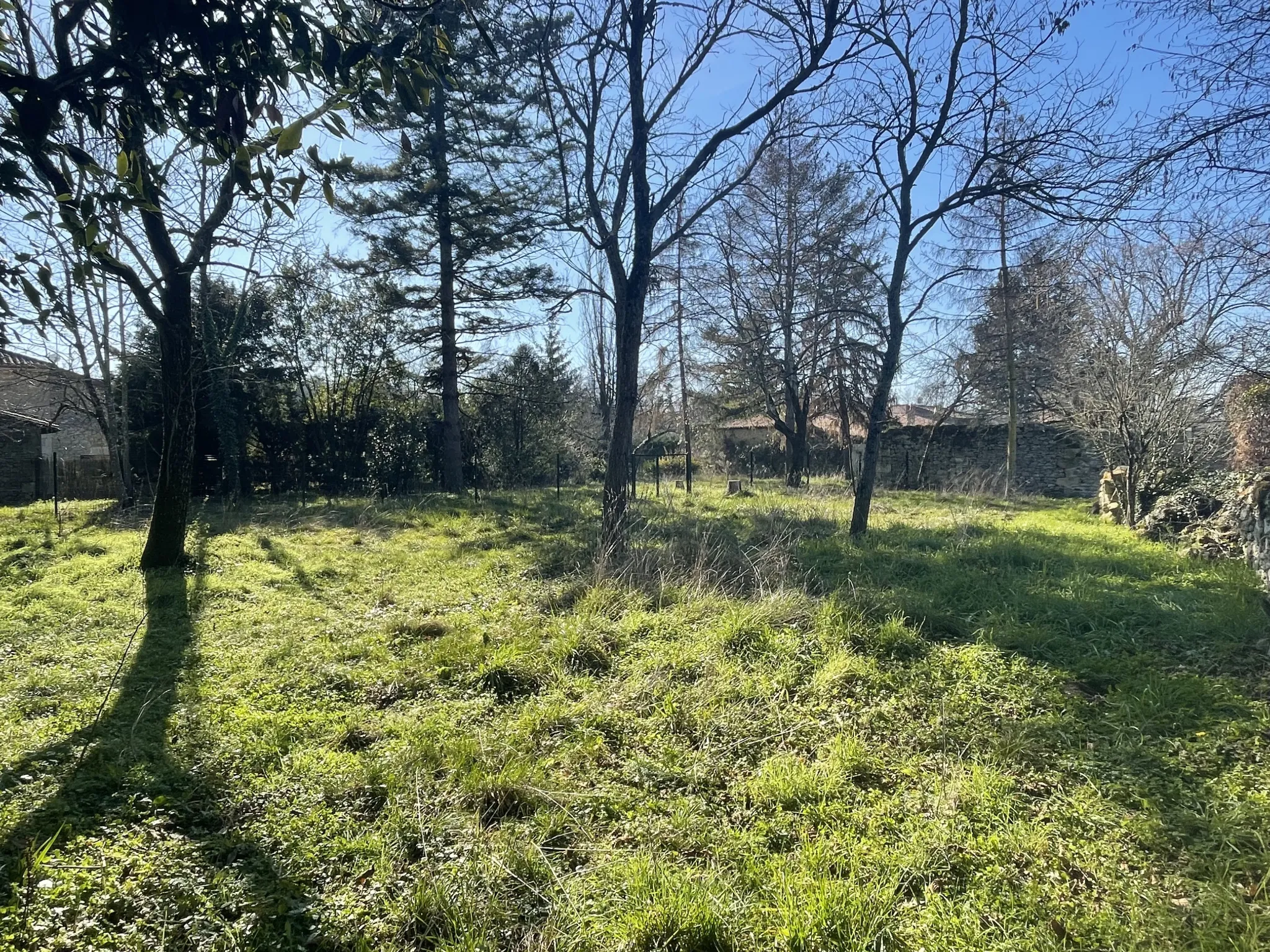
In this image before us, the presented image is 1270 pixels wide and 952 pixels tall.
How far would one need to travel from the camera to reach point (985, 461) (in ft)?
62.2

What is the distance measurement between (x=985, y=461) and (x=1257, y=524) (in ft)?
47.4

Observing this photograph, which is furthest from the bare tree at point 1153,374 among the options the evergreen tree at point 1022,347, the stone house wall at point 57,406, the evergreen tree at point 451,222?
the stone house wall at point 57,406

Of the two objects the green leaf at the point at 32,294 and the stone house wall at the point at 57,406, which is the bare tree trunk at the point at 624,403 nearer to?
the green leaf at the point at 32,294

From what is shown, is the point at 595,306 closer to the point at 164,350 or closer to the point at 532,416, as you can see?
the point at 532,416

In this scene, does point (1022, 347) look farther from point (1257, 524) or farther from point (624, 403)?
point (624, 403)

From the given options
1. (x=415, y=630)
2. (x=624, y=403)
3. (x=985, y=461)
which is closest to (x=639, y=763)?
(x=415, y=630)

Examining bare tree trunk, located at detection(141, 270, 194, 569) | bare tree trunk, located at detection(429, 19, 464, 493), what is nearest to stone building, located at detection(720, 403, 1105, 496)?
bare tree trunk, located at detection(429, 19, 464, 493)

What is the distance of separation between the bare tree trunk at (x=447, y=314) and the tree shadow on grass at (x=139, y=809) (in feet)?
36.9

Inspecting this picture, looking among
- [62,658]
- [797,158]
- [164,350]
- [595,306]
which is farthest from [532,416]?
[62,658]

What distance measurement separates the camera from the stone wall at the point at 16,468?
14308 mm

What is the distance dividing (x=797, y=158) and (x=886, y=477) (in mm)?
10633

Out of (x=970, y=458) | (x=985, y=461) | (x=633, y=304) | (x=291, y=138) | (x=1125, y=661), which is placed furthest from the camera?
(x=970, y=458)

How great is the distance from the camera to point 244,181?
6.03ft

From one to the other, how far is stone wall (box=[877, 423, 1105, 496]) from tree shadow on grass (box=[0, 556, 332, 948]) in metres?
17.3
